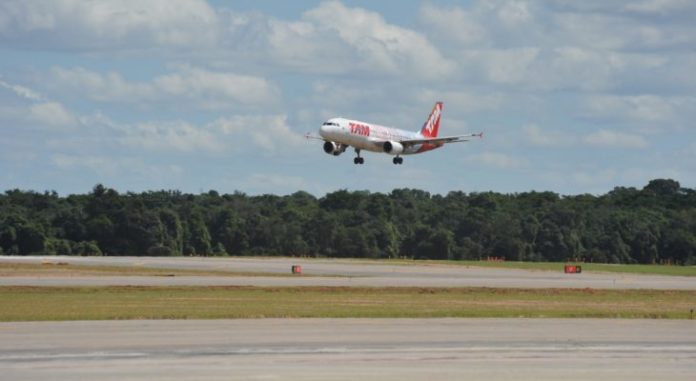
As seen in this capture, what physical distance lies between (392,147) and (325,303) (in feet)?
156

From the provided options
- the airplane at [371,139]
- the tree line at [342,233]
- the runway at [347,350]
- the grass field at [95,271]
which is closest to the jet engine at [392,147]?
the airplane at [371,139]

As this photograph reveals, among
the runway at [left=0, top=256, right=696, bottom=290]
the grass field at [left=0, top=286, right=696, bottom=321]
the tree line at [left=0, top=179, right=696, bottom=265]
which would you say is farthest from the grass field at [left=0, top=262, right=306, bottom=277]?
the tree line at [left=0, top=179, right=696, bottom=265]

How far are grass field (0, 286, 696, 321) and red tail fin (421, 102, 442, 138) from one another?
160 ft

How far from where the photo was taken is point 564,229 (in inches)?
5817

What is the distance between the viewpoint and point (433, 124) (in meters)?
114

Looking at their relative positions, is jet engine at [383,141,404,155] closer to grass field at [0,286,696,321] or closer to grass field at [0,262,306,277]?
grass field at [0,262,306,277]

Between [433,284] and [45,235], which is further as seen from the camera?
[45,235]

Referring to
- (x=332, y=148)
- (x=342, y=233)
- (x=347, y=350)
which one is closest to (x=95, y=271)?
(x=332, y=148)

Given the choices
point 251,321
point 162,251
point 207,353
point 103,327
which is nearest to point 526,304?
point 251,321

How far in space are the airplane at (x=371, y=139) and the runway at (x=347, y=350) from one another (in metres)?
52.8

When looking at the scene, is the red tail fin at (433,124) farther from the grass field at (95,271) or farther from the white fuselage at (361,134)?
the grass field at (95,271)

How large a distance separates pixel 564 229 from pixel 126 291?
94.3m

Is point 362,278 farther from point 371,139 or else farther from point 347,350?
point 347,350

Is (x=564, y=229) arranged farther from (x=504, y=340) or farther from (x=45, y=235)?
(x=504, y=340)
